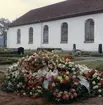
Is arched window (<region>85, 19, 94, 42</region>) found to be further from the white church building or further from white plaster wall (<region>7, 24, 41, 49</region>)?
white plaster wall (<region>7, 24, 41, 49</region>)

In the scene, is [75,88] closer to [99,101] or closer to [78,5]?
[99,101]

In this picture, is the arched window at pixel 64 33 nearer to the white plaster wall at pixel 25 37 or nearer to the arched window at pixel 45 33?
the arched window at pixel 45 33

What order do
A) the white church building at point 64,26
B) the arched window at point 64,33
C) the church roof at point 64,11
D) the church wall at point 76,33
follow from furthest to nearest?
the arched window at point 64,33 → the church roof at point 64,11 → the white church building at point 64,26 → the church wall at point 76,33

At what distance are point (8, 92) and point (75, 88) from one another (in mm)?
1814

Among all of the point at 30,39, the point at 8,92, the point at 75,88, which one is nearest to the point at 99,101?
the point at 75,88

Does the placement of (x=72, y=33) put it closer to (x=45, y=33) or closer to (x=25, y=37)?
(x=45, y=33)

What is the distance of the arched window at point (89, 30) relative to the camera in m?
38.5

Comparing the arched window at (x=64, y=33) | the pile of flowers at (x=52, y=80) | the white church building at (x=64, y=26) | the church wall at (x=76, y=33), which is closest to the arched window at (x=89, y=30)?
the white church building at (x=64, y=26)

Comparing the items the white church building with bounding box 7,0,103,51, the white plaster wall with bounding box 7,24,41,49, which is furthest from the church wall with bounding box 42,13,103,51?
the white plaster wall with bounding box 7,24,41,49

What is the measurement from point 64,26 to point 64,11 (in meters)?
2.23

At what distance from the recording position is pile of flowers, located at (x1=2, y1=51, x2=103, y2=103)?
6.21 meters

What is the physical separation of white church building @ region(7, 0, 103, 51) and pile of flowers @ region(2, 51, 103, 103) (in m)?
29.9

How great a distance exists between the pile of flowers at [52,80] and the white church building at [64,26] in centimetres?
2990

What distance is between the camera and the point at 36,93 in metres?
6.53
